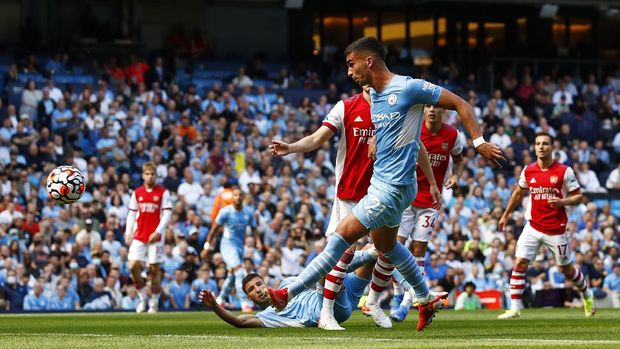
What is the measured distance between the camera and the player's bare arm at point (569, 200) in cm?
1709

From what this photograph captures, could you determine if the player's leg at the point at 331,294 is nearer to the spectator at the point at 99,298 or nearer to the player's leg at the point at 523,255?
the player's leg at the point at 523,255

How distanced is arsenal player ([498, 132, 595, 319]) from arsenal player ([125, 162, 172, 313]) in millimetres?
6179

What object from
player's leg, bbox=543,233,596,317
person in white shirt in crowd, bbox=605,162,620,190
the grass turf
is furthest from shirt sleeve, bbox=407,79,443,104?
person in white shirt in crowd, bbox=605,162,620,190

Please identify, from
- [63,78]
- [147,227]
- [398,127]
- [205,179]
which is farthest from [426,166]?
[63,78]

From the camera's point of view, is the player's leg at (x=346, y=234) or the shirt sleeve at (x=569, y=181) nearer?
the player's leg at (x=346, y=234)

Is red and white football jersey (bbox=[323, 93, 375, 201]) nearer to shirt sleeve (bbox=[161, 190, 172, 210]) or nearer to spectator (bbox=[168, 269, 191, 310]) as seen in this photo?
shirt sleeve (bbox=[161, 190, 172, 210])

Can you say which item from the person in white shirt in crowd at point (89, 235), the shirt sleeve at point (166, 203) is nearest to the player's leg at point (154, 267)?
the shirt sleeve at point (166, 203)

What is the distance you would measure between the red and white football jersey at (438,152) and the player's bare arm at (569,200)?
84.4 inches

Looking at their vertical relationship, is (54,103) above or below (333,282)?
above

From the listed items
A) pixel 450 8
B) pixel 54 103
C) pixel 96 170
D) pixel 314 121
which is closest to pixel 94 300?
pixel 96 170

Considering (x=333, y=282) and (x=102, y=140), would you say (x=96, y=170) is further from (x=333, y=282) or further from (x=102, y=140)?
(x=333, y=282)

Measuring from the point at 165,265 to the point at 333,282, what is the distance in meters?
13.3

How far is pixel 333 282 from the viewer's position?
12367 mm

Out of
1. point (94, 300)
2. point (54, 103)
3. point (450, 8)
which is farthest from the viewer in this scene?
point (450, 8)
